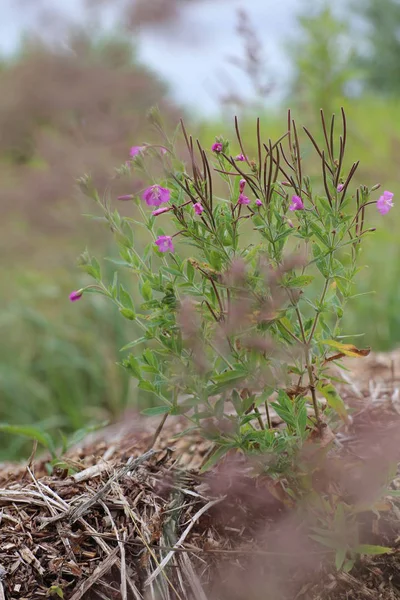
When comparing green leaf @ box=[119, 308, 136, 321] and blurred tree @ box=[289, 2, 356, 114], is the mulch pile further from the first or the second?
blurred tree @ box=[289, 2, 356, 114]

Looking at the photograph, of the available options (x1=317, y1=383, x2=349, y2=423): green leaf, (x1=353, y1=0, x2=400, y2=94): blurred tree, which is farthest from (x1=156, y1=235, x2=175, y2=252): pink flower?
(x1=353, y1=0, x2=400, y2=94): blurred tree

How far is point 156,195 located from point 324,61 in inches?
92.6

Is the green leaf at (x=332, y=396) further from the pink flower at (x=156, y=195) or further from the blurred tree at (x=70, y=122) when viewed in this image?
the blurred tree at (x=70, y=122)

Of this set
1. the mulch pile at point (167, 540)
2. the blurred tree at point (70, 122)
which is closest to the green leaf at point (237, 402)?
the mulch pile at point (167, 540)

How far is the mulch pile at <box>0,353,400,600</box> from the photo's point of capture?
1.12 m

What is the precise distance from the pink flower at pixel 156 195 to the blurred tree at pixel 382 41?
9173 mm

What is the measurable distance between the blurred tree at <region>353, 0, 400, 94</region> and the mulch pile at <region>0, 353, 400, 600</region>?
360 inches

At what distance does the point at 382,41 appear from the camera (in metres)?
9.56

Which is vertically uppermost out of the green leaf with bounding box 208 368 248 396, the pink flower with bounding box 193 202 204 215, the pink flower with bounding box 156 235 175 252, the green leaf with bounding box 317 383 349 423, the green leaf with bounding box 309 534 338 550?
the pink flower with bounding box 193 202 204 215

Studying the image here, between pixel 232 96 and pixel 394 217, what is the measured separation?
1.76m

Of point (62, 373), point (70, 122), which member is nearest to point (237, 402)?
point (62, 373)

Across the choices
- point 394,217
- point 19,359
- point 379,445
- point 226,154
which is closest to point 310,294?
point 394,217

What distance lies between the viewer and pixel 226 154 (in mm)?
1113

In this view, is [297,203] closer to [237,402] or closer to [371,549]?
[237,402]
